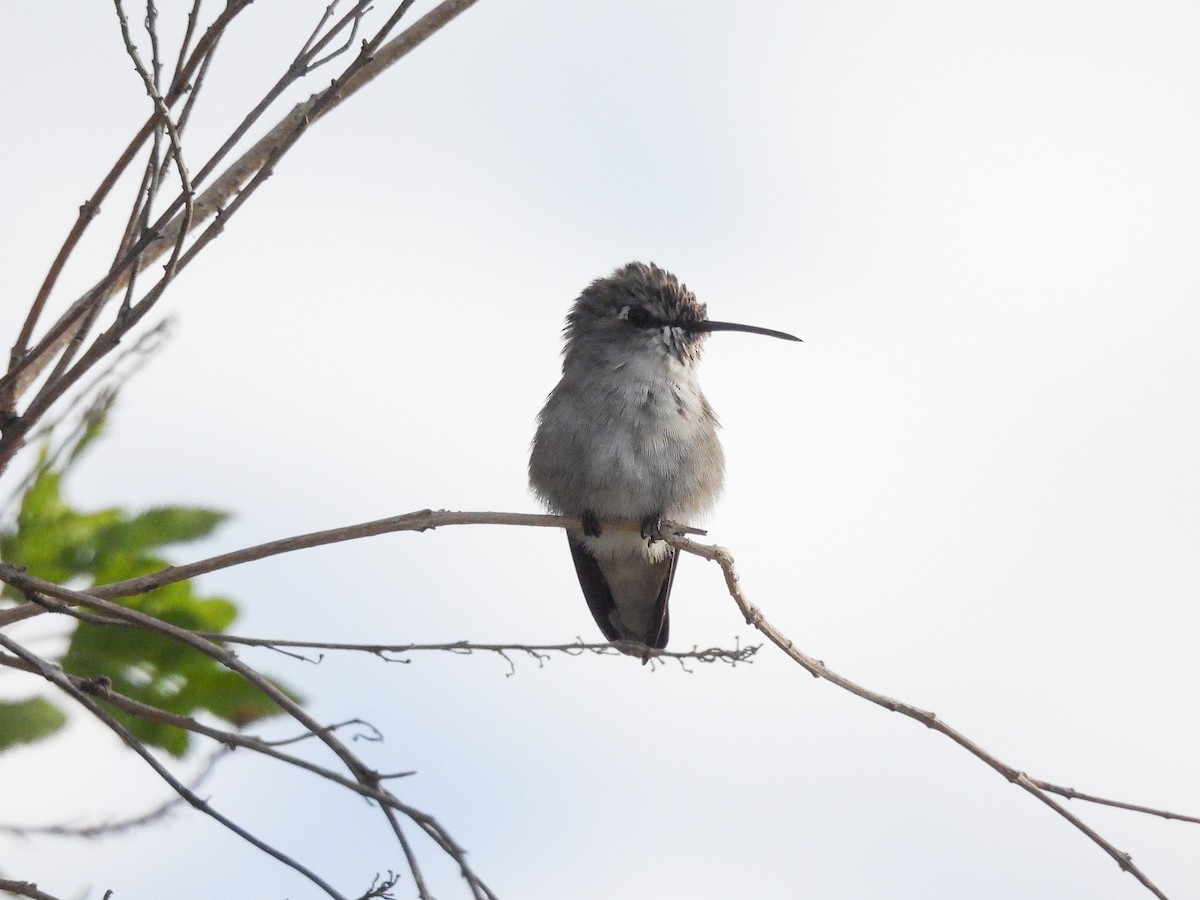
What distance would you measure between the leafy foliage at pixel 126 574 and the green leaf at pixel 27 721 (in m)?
0.23

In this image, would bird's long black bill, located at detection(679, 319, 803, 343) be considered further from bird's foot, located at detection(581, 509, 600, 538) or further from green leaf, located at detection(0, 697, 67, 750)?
green leaf, located at detection(0, 697, 67, 750)

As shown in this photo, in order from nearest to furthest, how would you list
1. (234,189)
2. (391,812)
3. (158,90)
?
1. (391,812)
2. (158,90)
3. (234,189)

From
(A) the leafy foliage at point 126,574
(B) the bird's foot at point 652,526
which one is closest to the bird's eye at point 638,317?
(B) the bird's foot at point 652,526

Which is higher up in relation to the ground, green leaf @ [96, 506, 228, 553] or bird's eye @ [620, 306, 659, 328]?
bird's eye @ [620, 306, 659, 328]

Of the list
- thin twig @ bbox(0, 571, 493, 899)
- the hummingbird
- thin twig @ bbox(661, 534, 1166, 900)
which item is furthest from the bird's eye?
thin twig @ bbox(0, 571, 493, 899)

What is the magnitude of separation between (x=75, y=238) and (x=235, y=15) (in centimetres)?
62

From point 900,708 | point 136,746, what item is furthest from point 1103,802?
point 136,746

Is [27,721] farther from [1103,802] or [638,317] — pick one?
[638,317]

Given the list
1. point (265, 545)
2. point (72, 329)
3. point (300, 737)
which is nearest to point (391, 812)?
point (300, 737)

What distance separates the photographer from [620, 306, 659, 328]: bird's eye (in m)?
6.31

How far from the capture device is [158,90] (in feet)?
8.63

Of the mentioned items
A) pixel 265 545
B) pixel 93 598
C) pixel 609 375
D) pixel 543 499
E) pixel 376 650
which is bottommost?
pixel 93 598

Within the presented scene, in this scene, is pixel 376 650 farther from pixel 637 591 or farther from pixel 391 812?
pixel 637 591

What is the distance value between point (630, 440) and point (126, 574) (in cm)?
303
